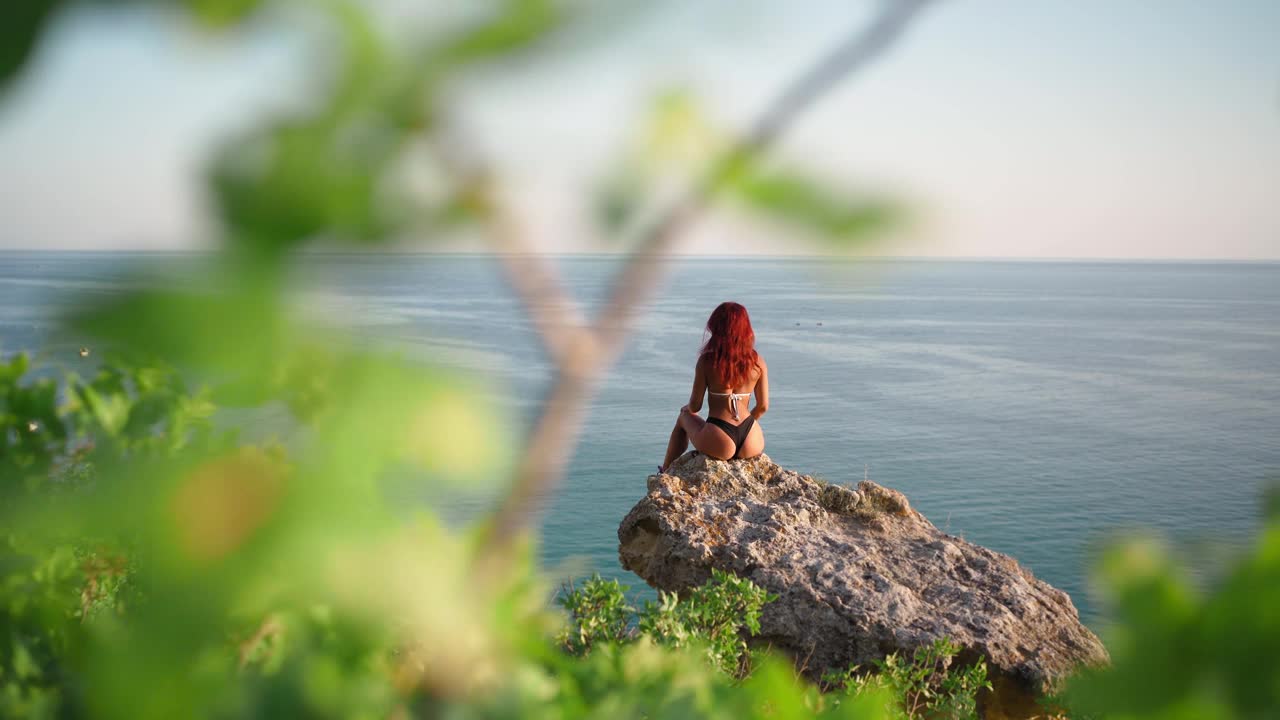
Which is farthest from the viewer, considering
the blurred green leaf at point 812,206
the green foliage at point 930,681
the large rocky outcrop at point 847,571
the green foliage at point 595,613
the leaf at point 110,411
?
the large rocky outcrop at point 847,571

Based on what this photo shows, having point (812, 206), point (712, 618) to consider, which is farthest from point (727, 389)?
point (812, 206)

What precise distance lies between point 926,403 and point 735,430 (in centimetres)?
1716

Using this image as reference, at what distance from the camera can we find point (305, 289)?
2.66 ft

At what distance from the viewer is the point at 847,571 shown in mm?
5621

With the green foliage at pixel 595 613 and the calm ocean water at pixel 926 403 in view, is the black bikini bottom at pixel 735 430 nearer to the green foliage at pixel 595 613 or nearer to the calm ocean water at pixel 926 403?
the calm ocean water at pixel 926 403

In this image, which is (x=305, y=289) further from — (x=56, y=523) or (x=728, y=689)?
(x=728, y=689)

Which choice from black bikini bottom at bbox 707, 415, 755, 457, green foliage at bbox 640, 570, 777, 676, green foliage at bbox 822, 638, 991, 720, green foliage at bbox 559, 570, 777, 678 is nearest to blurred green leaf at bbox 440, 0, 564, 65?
green foliage at bbox 559, 570, 777, 678

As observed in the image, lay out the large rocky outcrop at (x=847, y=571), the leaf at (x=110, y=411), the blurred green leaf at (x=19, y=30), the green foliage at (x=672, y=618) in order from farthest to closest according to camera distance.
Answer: the large rocky outcrop at (x=847, y=571), the green foliage at (x=672, y=618), the leaf at (x=110, y=411), the blurred green leaf at (x=19, y=30)

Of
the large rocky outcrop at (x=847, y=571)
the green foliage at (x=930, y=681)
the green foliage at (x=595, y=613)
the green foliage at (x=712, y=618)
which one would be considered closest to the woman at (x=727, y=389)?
the large rocky outcrop at (x=847, y=571)

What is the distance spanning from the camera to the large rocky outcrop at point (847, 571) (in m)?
5.26

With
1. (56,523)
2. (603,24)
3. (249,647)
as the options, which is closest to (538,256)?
(603,24)

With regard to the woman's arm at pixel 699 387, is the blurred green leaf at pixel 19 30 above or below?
above

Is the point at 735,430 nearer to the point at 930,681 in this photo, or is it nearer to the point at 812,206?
the point at 930,681

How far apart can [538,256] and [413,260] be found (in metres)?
0.14
